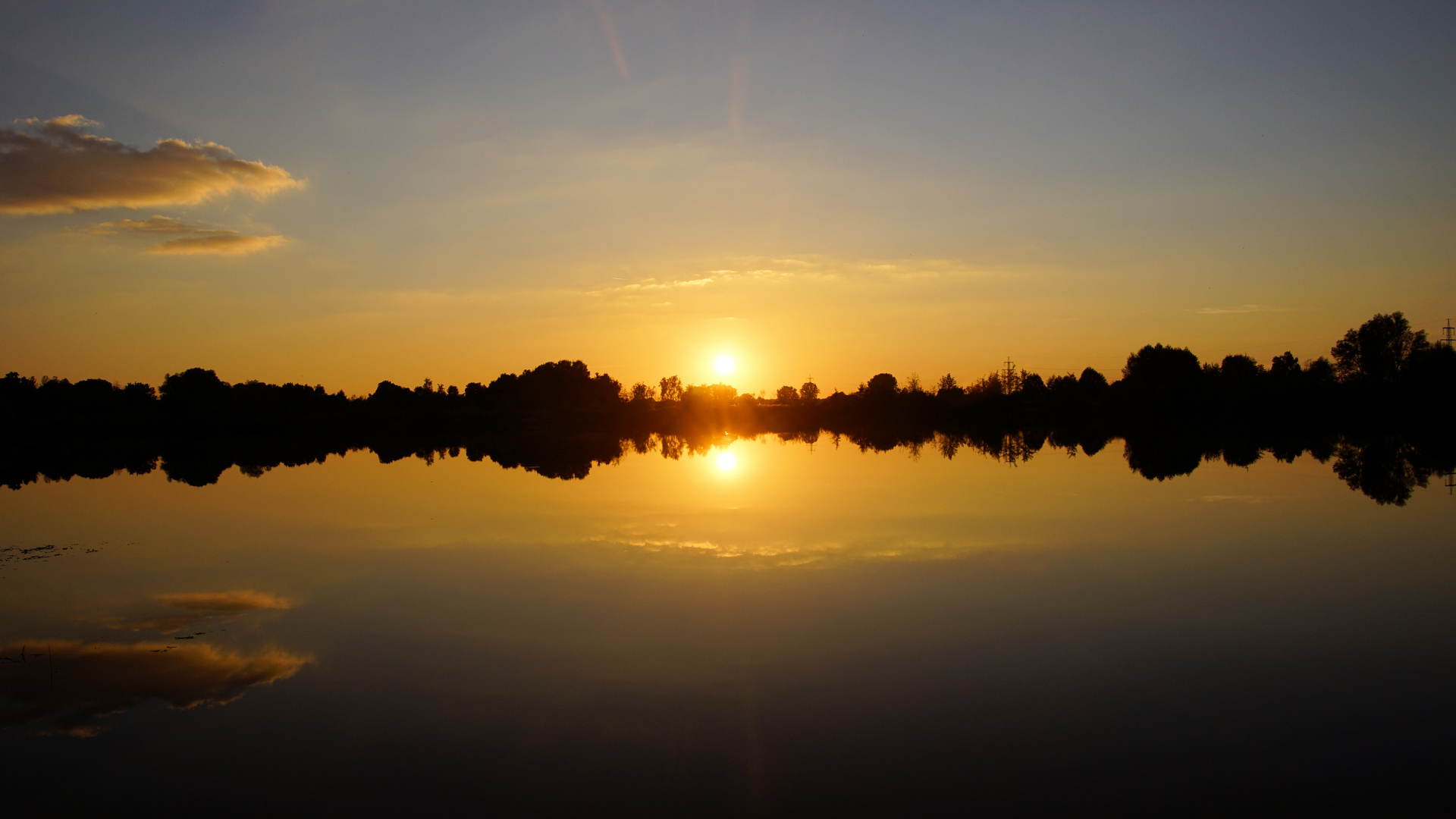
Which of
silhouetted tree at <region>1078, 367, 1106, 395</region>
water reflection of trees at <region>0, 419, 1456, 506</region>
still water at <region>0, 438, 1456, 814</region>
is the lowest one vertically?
still water at <region>0, 438, 1456, 814</region>

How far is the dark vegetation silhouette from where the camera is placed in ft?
122

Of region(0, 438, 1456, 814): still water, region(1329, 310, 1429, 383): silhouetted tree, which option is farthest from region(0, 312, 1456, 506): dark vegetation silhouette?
region(0, 438, 1456, 814): still water

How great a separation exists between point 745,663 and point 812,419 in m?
98.6

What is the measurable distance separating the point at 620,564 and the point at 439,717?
21.3 ft

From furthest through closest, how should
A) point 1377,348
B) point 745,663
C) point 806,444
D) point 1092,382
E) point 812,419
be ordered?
1. point 812,419
2. point 1092,382
3. point 1377,348
4. point 806,444
5. point 745,663

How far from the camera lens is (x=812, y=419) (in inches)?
4200

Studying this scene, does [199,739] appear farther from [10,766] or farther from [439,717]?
[439,717]

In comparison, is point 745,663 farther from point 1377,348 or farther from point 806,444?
point 1377,348

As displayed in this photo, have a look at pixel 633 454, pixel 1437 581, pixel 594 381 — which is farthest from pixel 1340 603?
pixel 594 381

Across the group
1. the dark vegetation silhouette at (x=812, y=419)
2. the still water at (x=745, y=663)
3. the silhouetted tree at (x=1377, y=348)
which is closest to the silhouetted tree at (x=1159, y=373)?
the dark vegetation silhouette at (x=812, y=419)

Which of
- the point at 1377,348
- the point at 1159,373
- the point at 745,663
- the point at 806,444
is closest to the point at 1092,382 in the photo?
the point at 1159,373

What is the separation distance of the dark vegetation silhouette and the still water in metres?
11.4

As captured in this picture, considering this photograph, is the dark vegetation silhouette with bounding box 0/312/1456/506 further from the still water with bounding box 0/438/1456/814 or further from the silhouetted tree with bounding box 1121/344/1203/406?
the still water with bounding box 0/438/1456/814

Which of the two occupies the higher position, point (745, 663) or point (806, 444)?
point (806, 444)
